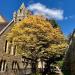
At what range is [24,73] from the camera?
178ft

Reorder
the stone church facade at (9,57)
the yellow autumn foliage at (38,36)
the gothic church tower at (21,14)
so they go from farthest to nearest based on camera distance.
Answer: the gothic church tower at (21,14)
the stone church facade at (9,57)
the yellow autumn foliage at (38,36)

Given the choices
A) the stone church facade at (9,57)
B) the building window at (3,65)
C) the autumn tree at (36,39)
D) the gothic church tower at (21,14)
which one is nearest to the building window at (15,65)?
the stone church facade at (9,57)

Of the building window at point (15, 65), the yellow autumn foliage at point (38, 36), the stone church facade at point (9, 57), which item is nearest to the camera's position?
the yellow autumn foliage at point (38, 36)

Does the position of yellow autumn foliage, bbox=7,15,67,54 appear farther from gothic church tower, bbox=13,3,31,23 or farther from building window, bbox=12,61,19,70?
gothic church tower, bbox=13,3,31,23

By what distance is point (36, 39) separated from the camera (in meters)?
46.8

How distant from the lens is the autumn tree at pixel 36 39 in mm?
46844

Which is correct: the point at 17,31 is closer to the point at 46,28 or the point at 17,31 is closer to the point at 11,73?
the point at 46,28

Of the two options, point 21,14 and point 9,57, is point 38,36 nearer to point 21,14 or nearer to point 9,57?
point 9,57

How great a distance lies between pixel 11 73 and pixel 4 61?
2.63m

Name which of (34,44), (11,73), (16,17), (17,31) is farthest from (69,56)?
(16,17)

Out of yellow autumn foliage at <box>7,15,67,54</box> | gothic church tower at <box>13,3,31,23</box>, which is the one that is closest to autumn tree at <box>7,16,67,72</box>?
yellow autumn foliage at <box>7,15,67,54</box>

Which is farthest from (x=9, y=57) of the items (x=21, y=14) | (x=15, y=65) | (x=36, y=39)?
(x=21, y=14)

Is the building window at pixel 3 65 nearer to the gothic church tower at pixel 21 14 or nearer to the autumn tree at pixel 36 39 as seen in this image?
the autumn tree at pixel 36 39

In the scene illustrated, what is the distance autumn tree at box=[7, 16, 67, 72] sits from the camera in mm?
46844
